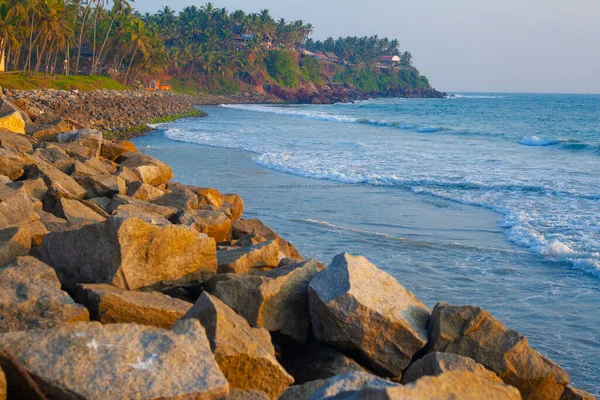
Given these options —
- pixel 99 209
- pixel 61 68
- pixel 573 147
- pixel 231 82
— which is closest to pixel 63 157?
pixel 99 209

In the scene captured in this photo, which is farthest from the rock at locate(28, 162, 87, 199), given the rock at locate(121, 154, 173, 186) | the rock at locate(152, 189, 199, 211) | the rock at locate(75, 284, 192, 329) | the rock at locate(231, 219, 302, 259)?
the rock at locate(75, 284, 192, 329)

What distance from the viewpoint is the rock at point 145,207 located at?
742 centimetres

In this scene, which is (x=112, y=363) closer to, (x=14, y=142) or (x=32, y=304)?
(x=32, y=304)

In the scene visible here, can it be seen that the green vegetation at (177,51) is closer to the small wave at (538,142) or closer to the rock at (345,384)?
the small wave at (538,142)

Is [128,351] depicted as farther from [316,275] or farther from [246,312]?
[316,275]

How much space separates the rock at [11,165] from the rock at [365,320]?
15.7ft

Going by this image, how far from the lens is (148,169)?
10.6 metres

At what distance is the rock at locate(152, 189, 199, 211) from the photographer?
345 inches

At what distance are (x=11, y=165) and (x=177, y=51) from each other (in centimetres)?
8723

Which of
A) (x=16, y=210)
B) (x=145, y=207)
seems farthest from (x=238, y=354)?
(x=145, y=207)

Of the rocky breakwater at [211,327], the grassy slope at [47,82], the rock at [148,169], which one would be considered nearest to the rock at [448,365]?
the rocky breakwater at [211,327]

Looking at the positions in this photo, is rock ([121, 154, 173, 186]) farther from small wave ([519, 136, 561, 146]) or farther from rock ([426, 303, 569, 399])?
small wave ([519, 136, 561, 146])

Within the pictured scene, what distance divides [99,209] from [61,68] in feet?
199

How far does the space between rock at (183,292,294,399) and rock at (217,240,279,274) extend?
1.62m
